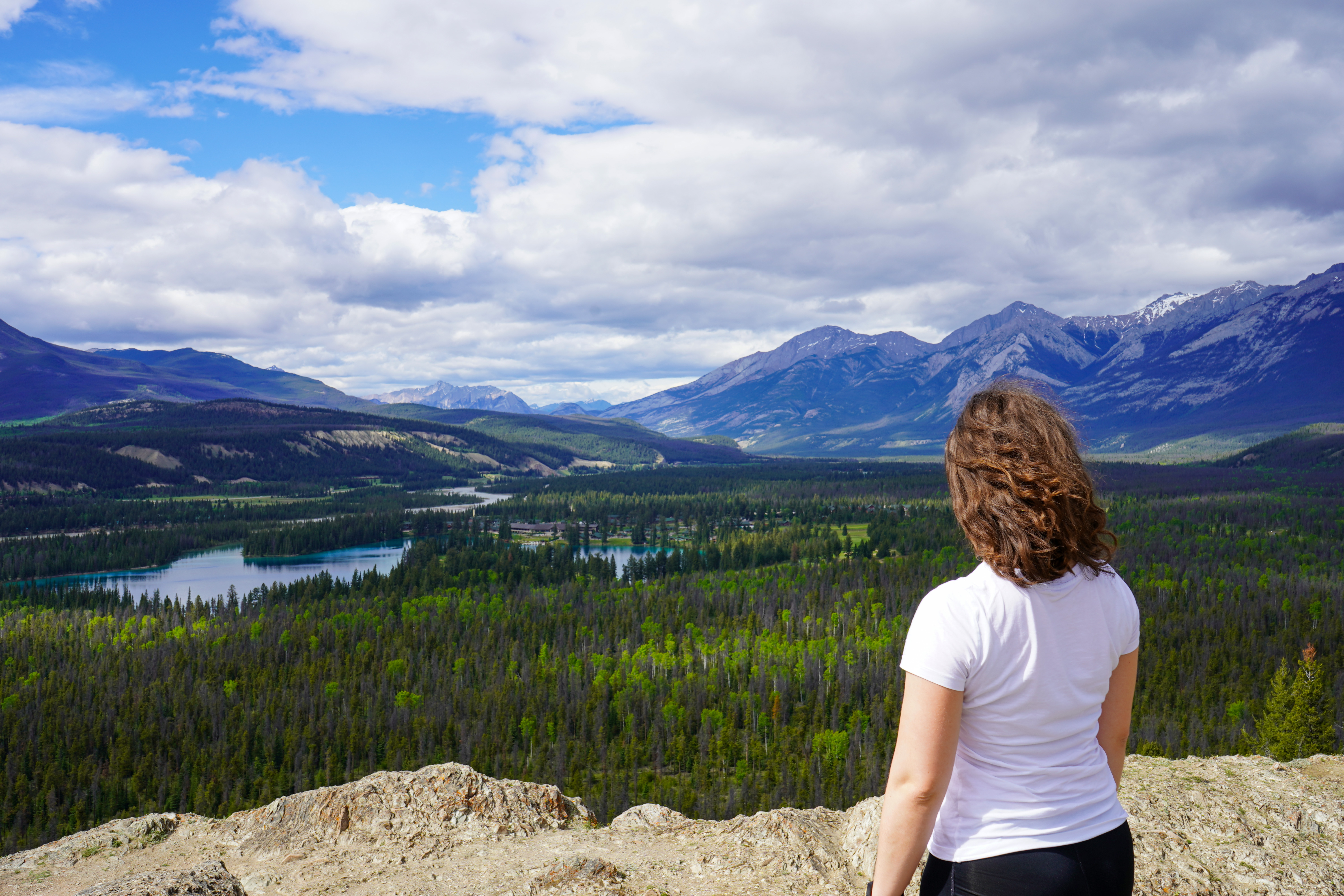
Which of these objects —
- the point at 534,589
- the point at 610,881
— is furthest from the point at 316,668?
the point at 610,881

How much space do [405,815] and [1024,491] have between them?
17.2 m

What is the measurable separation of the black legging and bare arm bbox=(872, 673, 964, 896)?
242 mm

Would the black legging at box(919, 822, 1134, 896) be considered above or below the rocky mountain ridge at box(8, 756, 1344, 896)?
above

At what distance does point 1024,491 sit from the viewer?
15.9 feet

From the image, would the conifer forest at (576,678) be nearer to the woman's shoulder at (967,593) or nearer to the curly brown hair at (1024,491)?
the curly brown hair at (1024,491)

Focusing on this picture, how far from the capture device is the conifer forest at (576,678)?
51.1 metres

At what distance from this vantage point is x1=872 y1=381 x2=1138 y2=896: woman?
186 inches

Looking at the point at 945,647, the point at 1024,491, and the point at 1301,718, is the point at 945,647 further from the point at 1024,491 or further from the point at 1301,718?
the point at 1301,718

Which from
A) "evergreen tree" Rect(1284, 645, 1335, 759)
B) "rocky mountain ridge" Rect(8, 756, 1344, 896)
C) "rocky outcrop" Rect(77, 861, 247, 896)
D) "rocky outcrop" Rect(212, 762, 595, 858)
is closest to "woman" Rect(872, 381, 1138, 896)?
"rocky mountain ridge" Rect(8, 756, 1344, 896)

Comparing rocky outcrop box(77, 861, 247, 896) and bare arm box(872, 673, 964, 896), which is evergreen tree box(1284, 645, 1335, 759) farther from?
rocky outcrop box(77, 861, 247, 896)

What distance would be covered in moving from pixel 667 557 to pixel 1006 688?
139 m

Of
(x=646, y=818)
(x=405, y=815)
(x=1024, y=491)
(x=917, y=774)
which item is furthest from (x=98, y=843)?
(x=1024, y=491)

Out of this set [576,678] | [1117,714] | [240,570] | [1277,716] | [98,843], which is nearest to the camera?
[1117,714]

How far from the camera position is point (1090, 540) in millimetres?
4980
